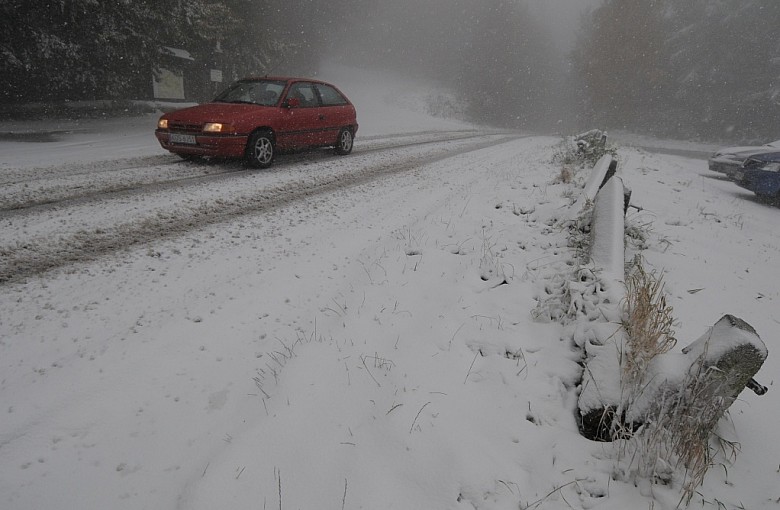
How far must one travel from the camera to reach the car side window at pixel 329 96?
29.7 ft

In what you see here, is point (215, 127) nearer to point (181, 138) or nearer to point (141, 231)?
point (181, 138)

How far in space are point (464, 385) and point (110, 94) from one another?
51.8ft

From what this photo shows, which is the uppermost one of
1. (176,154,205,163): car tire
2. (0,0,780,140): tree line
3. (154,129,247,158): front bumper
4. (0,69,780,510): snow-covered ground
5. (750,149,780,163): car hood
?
(0,0,780,140): tree line

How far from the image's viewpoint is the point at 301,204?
539cm

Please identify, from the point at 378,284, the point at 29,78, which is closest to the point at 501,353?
the point at 378,284

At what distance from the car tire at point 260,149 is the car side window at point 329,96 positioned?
2110 millimetres

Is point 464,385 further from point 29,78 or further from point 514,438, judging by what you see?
point 29,78

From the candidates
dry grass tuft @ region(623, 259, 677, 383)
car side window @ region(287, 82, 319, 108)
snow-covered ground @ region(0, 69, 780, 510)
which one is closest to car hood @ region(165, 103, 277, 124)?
car side window @ region(287, 82, 319, 108)

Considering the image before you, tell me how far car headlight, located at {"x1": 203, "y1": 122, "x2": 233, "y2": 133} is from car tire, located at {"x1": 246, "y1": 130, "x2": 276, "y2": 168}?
0.49m

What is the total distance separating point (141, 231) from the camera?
403cm

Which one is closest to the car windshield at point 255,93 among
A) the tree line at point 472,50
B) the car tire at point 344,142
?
the car tire at point 344,142

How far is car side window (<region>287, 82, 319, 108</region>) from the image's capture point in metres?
8.17

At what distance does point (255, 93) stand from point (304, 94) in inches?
41.4

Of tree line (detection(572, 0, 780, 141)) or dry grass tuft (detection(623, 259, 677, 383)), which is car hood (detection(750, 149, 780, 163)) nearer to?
dry grass tuft (detection(623, 259, 677, 383))
